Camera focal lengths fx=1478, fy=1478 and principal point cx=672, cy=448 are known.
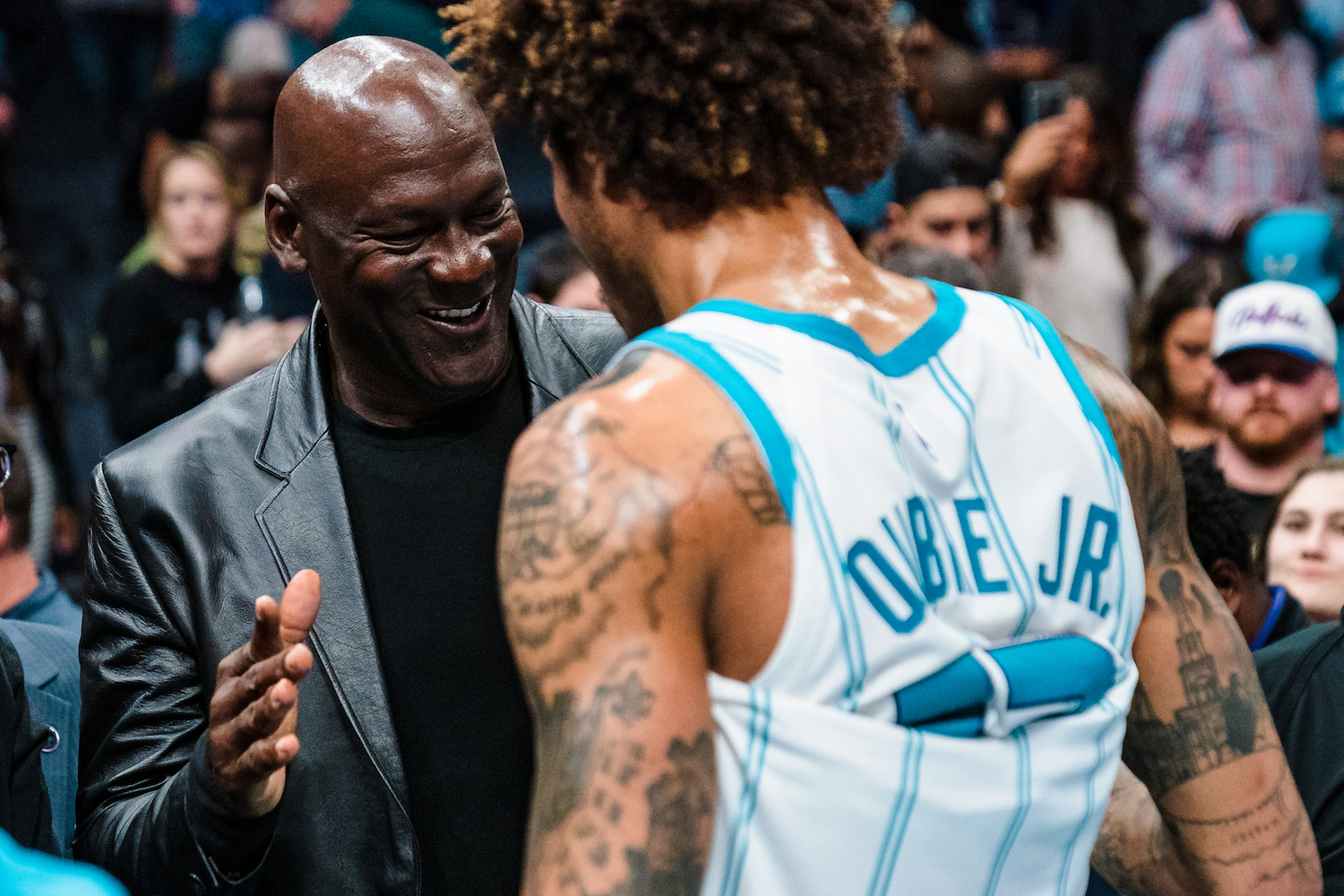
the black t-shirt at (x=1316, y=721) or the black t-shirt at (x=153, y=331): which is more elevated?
the black t-shirt at (x=1316, y=721)

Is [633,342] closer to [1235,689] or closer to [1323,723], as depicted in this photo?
[1235,689]

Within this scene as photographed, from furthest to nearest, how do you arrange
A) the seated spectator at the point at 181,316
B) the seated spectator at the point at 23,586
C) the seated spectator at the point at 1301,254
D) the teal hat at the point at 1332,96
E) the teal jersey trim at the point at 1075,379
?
the teal hat at the point at 1332,96, the seated spectator at the point at 1301,254, the seated spectator at the point at 181,316, the seated spectator at the point at 23,586, the teal jersey trim at the point at 1075,379

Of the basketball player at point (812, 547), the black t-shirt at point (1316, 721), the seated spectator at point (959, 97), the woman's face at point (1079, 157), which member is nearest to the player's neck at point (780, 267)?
the basketball player at point (812, 547)

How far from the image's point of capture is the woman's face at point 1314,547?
12.7 ft

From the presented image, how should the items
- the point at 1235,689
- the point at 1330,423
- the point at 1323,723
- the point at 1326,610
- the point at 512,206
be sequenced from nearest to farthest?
the point at 1235,689 → the point at 512,206 → the point at 1323,723 → the point at 1326,610 → the point at 1330,423

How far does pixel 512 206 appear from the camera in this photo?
2449mm

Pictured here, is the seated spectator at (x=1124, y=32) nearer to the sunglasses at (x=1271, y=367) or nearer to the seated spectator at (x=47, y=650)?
the sunglasses at (x=1271, y=367)

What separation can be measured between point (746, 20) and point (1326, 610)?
2944 mm

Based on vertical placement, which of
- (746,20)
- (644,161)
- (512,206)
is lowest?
(512,206)

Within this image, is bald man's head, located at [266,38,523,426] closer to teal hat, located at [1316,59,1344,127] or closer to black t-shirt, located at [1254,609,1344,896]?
black t-shirt, located at [1254,609,1344,896]

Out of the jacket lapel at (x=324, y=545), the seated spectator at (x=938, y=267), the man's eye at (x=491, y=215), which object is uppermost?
the man's eye at (x=491, y=215)

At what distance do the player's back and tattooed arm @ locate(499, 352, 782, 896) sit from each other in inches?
2.0

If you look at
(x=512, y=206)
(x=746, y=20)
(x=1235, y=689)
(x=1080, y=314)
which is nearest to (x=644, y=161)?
(x=746, y=20)

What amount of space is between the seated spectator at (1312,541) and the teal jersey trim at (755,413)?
9.28ft
